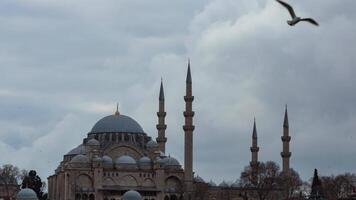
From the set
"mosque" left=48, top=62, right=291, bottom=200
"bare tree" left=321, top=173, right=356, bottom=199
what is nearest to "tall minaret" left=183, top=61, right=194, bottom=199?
"mosque" left=48, top=62, right=291, bottom=200

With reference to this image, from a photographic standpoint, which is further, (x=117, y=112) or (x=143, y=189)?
(x=117, y=112)

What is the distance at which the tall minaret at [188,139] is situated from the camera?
10069cm

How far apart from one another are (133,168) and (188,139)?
8222 millimetres

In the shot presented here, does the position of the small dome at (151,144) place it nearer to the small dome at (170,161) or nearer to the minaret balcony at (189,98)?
the small dome at (170,161)

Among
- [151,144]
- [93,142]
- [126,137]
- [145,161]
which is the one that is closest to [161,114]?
[151,144]

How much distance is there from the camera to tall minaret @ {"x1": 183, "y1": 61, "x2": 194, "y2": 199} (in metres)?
101

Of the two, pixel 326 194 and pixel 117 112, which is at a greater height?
pixel 117 112

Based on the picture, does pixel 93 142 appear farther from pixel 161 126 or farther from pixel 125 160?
pixel 161 126

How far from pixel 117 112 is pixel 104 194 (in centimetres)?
1569

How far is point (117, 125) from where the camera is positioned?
112125mm

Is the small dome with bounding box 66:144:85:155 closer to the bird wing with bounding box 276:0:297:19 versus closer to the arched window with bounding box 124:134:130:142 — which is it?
the arched window with bounding box 124:134:130:142

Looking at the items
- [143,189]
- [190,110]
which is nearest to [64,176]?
[143,189]

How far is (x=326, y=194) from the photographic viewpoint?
10144 cm

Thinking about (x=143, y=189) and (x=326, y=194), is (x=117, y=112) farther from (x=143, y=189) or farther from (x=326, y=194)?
(x=326, y=194)
